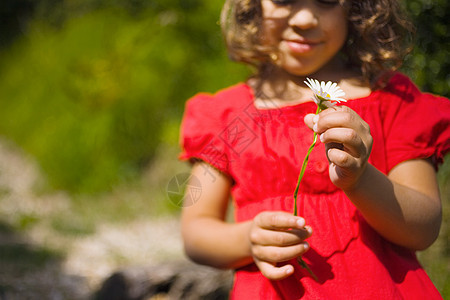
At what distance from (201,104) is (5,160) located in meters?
5.60

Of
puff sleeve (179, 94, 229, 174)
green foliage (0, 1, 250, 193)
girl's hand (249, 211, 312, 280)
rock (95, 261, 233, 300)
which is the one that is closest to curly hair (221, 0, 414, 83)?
puff sleeve (179, 94, 229, 174)

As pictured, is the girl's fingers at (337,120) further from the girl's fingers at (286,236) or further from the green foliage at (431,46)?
the green foliage at (431,46)

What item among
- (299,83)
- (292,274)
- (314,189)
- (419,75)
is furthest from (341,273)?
(419,75)

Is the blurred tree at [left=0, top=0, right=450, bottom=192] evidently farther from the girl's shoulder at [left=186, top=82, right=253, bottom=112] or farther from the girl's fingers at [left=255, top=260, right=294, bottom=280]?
the girl's fingers at [left=255, top=260, right=294, bottom=280]

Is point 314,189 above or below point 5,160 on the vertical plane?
above

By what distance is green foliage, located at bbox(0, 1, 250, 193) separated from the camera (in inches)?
176

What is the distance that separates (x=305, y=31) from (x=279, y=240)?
56cm

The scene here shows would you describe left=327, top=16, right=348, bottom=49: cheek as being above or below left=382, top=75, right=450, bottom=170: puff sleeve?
above

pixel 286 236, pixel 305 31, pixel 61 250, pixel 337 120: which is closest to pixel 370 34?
pixel 305 31

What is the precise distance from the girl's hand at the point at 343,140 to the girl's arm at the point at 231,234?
166mm

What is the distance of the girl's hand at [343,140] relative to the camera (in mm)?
1205

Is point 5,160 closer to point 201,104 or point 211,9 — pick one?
point 211,9

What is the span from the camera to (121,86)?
16.5ft

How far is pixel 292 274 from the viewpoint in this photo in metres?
1.49
